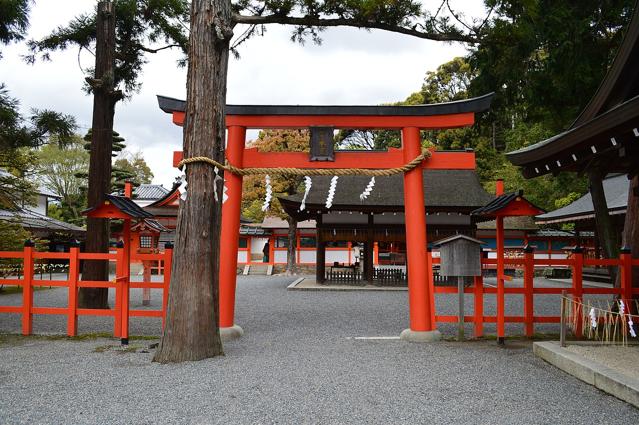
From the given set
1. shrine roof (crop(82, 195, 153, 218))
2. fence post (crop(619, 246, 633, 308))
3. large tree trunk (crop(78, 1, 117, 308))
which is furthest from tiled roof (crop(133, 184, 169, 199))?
fence post (crop(619, 246, 633, 308))

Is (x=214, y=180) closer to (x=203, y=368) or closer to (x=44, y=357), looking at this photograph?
(x=203, y=368)

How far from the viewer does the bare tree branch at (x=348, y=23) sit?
5977 mm

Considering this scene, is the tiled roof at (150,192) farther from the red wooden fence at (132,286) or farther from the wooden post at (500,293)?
the wooden post at (500,293)

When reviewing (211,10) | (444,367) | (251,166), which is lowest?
(444,367)

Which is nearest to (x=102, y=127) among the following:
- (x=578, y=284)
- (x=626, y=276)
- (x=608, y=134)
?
(x=608, y=134)

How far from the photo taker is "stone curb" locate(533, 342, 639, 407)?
379 cm

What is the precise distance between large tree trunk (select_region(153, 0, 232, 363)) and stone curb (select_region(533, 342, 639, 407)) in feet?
12.2

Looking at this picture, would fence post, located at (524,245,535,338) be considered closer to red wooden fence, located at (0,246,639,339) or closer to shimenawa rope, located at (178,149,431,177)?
red wooden fence, located at (0,246,639,339)

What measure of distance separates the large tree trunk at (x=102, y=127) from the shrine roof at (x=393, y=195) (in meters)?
6.22

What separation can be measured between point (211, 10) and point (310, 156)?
2.33 meters

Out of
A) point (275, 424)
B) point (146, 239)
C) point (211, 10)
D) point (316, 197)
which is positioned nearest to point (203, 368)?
point (275, 424)

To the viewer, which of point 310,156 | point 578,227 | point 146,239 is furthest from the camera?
point 146,239

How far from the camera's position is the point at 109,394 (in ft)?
13.0

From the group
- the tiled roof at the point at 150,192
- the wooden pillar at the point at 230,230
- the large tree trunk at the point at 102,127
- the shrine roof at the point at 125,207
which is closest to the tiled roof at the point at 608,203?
the wooden pillar at the point at 230,230
